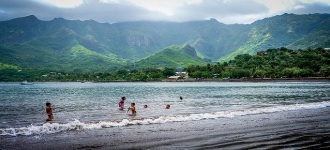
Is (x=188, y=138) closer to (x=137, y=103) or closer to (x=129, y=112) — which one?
(x=129, y=112)

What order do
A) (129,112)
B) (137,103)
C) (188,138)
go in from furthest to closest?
(137,103) → (129,112) → (188,138)

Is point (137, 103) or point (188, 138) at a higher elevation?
point (188, 138)

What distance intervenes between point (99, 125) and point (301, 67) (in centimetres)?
17135

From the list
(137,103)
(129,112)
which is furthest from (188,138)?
(137,103)

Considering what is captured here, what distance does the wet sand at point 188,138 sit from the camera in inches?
614

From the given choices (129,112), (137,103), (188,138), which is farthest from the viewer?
(137,103)

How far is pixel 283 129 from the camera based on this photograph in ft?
66.9

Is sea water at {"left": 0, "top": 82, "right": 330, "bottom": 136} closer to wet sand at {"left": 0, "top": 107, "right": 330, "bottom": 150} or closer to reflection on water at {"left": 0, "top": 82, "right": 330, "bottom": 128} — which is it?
reflection on water at {"left": 0, "top": 82, "right": 330, "bottom": 128}

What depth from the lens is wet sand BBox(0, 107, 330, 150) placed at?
51.2ft

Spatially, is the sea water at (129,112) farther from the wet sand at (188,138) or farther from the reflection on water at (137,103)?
the wet sand at (188,138)

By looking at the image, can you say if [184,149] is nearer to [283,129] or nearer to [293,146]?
[293,146]

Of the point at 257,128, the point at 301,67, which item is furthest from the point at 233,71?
the point at 257,128

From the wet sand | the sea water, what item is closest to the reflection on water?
the sea water

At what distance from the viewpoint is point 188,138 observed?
17.9m
